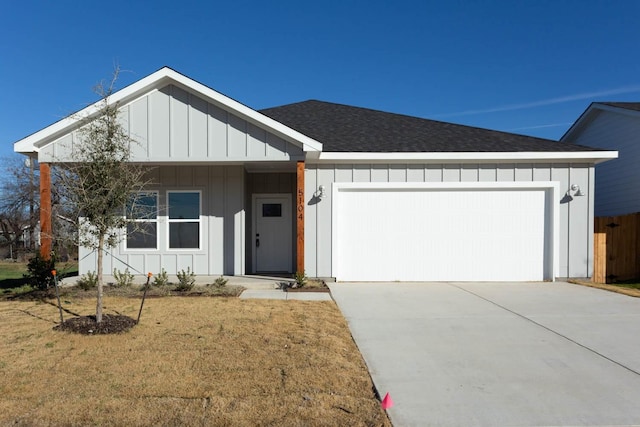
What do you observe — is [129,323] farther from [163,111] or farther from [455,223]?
[455,223]

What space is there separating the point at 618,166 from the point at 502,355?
38.5 feet

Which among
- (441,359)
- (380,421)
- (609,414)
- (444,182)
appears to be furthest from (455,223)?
(380,421)

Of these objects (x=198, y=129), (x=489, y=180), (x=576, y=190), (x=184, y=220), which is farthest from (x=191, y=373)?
(x=576, y=190)

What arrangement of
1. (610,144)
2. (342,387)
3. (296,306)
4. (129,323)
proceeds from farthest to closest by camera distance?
(610,144) < (296,306) < (129,323) < (342,387)

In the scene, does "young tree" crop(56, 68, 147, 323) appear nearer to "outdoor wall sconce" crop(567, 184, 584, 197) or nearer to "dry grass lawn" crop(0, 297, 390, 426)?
"dry grass lawn" crop(0, 297, 390, 426)

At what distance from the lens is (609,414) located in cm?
325

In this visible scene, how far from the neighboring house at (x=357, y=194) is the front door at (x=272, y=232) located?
2.08ft

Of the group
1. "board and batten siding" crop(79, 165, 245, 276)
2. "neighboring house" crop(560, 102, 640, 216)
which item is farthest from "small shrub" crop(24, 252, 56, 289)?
"neighboring house" crop(560, 102, 640, 216)

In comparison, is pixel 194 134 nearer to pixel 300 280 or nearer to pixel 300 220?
pixel 300 220

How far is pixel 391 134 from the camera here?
10797 millimetres

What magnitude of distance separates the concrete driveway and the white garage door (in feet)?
5.35

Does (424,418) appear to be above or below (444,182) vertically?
below

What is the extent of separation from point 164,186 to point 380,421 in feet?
29.3

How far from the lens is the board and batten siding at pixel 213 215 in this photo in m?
10.3
